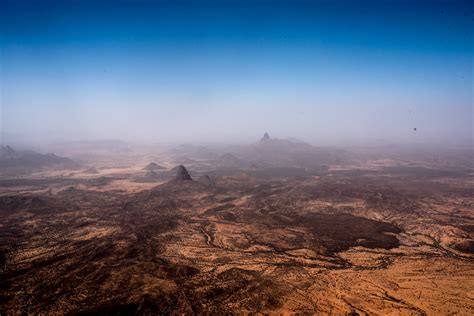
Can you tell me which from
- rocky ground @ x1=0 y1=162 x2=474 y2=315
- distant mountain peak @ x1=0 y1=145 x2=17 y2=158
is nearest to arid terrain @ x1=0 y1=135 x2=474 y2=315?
rocky ground @ x1=0 y1=162 x2=474 y2=315

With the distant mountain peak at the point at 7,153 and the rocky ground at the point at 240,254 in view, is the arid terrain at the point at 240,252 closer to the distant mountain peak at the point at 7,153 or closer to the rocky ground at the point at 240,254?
the rocky ground at the point at 240,254

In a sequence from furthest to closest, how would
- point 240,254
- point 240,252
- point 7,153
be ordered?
1. point 7,153
2. point 240,252
3. point 240,254

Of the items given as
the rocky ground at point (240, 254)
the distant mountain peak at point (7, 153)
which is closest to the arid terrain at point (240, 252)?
the rocky ground at point (240, 254)

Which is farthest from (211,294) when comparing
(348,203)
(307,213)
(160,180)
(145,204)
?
(160,180)

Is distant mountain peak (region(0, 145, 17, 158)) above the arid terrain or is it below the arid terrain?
above

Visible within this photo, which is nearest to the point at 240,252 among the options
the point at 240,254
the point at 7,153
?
the point at 240,254

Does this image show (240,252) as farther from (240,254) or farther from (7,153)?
(7,153)

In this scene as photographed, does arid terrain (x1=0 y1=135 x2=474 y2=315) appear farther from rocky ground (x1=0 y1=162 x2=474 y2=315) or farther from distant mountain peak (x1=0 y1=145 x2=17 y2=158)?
distant mountain peak (x1=0 y1=145 x2=17 y2=158)

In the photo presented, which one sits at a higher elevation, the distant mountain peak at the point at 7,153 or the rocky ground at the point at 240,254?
the distant mountain peak at the point at 7,153
